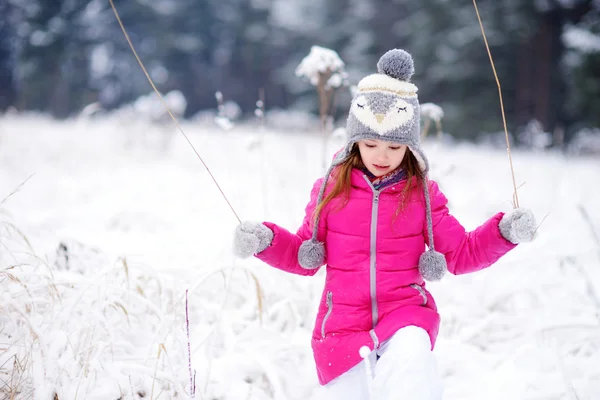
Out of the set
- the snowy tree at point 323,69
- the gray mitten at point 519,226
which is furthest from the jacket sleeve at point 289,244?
the snowy tree at point 323,69

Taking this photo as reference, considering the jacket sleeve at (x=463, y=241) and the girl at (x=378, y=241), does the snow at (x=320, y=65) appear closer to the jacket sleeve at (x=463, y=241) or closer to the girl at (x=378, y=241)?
the girl at (x=378, y=241)

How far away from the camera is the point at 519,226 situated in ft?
4.21

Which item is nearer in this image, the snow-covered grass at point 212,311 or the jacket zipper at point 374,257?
the jacket zipper at point 374,257

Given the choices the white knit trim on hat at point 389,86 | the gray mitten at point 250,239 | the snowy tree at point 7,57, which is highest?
the white knit trim on hat at point 389,86

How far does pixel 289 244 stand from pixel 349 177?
302 millimetres

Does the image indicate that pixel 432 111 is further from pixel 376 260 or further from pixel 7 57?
pixel 7 57

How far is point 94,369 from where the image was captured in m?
1.46

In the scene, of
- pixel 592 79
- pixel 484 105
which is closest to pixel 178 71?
pixel 484 105

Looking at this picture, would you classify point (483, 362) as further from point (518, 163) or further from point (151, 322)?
point (518, 163)

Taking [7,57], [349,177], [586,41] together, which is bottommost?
[7,57]

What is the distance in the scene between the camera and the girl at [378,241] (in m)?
1.36

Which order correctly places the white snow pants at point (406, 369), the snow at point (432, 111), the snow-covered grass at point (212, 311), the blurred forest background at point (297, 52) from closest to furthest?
the white snow pants at point (406, 369), the snow-covered grass at point (212, 311), the snow at point (432, 111), the blurred forest background at point (297, 52)

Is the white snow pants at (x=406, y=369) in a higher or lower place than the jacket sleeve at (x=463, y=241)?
lower

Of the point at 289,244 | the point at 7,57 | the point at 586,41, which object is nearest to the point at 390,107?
the point at 289,244
